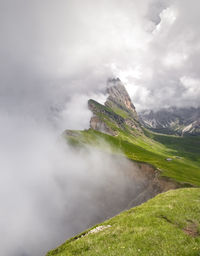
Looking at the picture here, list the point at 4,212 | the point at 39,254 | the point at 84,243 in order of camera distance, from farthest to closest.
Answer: the point at 4,212, the point at 39,254, the point at 84,243

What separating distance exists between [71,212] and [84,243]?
8043 centimetres

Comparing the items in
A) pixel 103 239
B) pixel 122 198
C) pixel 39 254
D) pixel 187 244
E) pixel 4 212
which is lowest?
pixel 39 254

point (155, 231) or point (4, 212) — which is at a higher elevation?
point (155, 231)

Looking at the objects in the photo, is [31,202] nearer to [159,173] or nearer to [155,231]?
[159,173]

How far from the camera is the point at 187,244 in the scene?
10.4 metres

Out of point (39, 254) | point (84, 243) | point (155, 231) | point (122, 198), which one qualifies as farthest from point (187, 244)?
point (39, 254)

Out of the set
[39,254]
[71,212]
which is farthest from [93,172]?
[39,254]

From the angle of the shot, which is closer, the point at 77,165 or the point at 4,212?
the point at 4,212

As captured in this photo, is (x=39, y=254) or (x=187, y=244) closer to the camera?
(x=187, y=244)

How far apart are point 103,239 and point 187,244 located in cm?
A: 625

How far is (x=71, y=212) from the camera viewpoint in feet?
271

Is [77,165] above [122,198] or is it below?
above

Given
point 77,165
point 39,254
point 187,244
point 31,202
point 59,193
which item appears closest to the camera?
point 187,244

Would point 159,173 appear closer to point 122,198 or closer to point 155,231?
point 122,198
